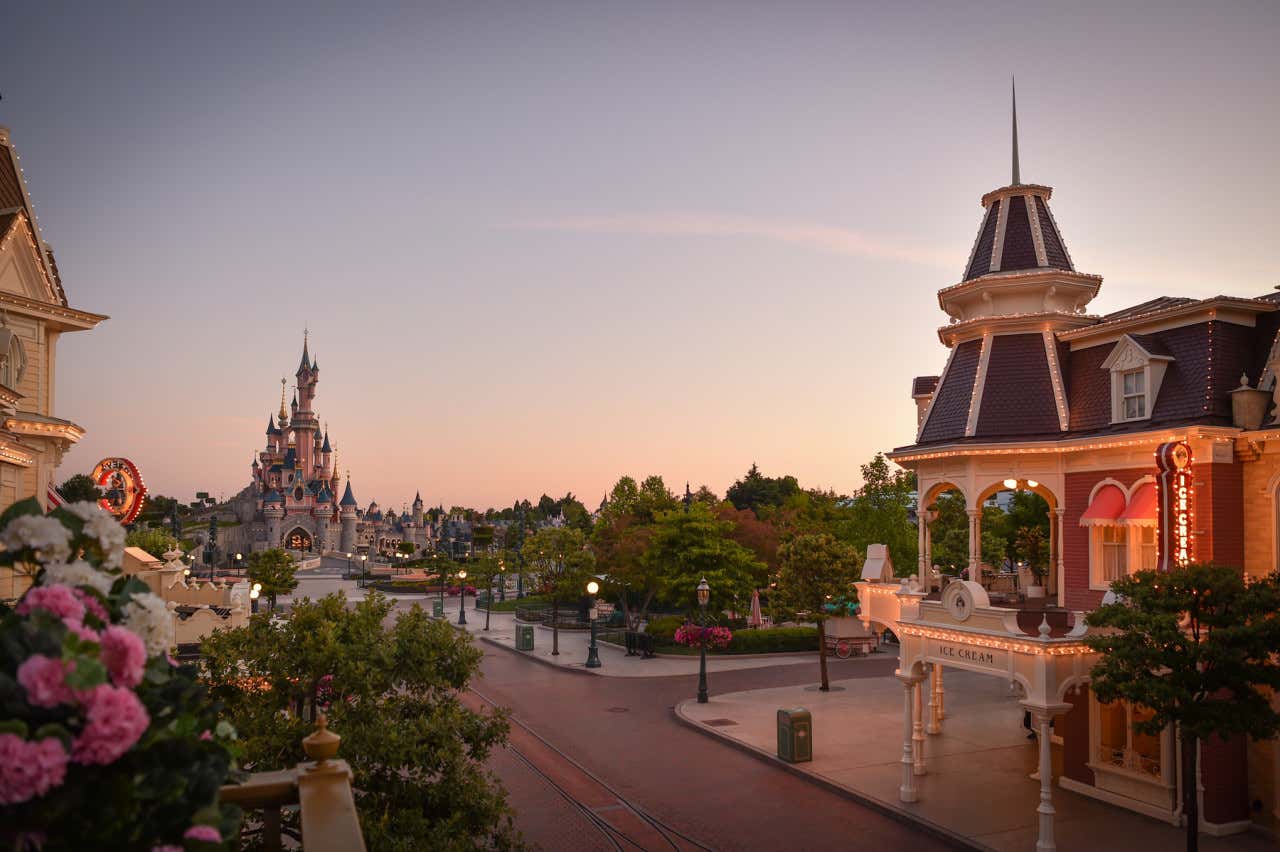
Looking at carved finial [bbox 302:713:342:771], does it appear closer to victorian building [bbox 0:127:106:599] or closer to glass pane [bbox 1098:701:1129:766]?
victorian building [bbox 0:127:106:599]

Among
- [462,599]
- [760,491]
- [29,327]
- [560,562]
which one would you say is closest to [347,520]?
[760,491]

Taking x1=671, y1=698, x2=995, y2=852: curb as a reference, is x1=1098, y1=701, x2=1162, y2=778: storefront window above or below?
above

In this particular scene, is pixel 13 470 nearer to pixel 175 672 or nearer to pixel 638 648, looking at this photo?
pixel 175 672

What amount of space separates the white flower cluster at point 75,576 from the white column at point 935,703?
24.4m

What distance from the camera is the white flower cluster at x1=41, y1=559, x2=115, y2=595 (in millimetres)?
3609

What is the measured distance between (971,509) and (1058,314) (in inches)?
208

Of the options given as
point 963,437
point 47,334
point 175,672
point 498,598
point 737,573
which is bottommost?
point 498,598

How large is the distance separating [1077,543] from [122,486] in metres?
29.3

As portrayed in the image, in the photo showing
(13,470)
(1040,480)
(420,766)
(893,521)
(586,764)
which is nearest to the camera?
(420,766)

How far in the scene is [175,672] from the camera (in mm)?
4008

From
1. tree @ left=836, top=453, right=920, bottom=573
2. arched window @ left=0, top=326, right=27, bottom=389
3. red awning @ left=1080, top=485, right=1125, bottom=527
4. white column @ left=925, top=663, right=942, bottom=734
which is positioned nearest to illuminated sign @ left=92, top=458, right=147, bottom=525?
arched window @ left=0, top=326, right=27, bottom=389

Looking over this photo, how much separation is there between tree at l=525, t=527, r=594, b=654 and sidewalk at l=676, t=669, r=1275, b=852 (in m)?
14.7

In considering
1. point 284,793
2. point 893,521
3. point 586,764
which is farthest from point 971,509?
point 893,521

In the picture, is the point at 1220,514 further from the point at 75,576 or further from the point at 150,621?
the point at 75,576
